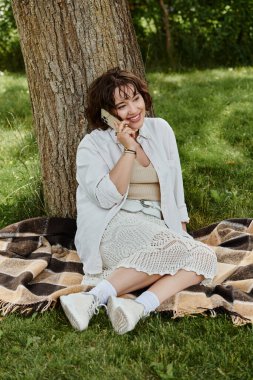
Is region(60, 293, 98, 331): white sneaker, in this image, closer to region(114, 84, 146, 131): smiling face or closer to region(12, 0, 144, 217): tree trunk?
region(114, 84, 146, 131): smiling face

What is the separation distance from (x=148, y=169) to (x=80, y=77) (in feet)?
2.84

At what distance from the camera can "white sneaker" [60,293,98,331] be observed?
11.5ft

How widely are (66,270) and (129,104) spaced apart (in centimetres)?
116

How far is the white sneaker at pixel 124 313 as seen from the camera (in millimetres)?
3412

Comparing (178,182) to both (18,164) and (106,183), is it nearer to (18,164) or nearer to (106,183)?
(106,183)

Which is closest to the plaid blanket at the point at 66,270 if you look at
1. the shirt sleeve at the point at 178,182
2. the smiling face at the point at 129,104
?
the shirt sleeve at the point at 178,182

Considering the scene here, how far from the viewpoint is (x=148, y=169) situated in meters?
4.27

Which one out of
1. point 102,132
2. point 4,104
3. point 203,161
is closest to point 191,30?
point 4,104

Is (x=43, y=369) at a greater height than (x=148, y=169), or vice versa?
(x=148, y=169)

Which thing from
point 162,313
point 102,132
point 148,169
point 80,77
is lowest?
point 162,313

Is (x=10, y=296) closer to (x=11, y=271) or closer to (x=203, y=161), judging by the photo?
(x=11, y=271)

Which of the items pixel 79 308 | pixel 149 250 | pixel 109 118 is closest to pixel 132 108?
pixel 109 118

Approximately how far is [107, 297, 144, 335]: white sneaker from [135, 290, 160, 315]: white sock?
47mm

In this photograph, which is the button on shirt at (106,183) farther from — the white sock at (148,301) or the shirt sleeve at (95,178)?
the white sock at (148,301)
